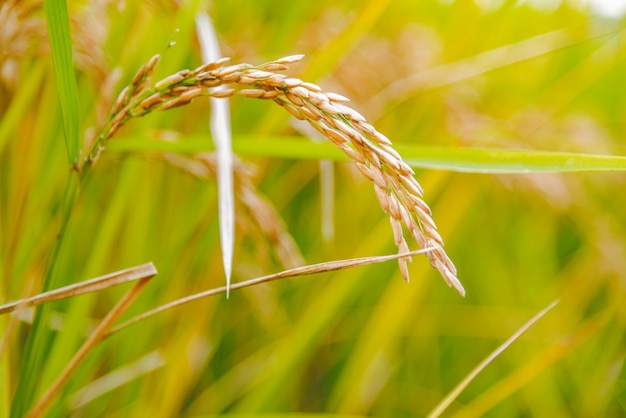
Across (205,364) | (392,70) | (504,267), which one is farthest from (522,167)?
(504,267)

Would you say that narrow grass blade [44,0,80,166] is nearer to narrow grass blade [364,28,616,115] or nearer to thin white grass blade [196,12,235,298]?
thin white grass blade [196,12,235,298]

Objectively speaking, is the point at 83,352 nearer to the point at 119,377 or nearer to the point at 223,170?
the point at 223,170

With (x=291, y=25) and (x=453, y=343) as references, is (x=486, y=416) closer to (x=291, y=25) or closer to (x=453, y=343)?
(x=453, y=343)

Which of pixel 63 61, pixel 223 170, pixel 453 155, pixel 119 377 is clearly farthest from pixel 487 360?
pixel 119 377

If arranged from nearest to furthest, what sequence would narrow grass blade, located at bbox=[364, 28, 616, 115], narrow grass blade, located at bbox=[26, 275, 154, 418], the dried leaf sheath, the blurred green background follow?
1. the dried leaf sheath
2. narrow grass blade, located at bbox=[26, 275, 154, 418]
3. the blurred green background
4. narrow grass blade, located at bbox=[364, 28, 616, 115]

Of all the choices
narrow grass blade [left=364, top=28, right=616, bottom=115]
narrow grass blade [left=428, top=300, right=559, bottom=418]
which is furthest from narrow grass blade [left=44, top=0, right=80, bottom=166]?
narrow grass blade [left=364, top=28, right=616, bottom=115]

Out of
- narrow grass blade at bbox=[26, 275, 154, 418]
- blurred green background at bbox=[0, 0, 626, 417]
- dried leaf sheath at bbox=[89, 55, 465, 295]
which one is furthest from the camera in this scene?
blurred green background at bbox=[0, 0, 626, 417]
